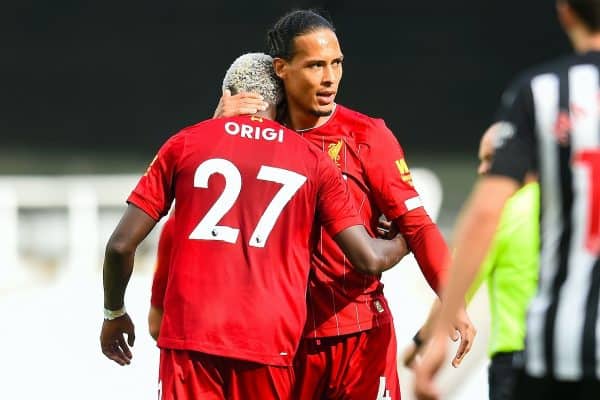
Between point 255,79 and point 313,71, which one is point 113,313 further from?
point 313,71

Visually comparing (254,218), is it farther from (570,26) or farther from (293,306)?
(570,26)

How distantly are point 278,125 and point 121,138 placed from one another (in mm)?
11265

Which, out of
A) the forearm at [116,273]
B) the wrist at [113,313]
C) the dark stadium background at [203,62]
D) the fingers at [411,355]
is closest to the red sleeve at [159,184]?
the forearm at [116,273]

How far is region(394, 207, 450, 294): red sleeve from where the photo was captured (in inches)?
201

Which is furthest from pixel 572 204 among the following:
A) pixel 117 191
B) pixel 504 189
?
pixel 117 191

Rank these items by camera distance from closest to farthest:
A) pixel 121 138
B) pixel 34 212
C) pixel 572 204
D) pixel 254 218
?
pixel 572 204 < pixel 254 218 < pixel 34 212 < pixel 121 138

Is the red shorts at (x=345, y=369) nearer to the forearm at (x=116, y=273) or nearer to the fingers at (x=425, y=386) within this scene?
the forearm at (x=116, y=273)

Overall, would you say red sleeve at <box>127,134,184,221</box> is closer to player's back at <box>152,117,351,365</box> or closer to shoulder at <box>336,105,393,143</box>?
player's back at <box>152,117,351,365</box>

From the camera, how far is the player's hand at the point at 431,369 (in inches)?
136

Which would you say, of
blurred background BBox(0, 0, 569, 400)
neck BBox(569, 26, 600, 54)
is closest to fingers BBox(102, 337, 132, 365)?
neck BBox(569, 26, 600, 54)

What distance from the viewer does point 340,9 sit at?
1634 cm

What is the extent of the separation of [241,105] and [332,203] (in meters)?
0.51

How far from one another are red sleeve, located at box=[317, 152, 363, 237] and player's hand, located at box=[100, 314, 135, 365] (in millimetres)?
906

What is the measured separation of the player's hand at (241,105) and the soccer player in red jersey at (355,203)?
31 centimetres
